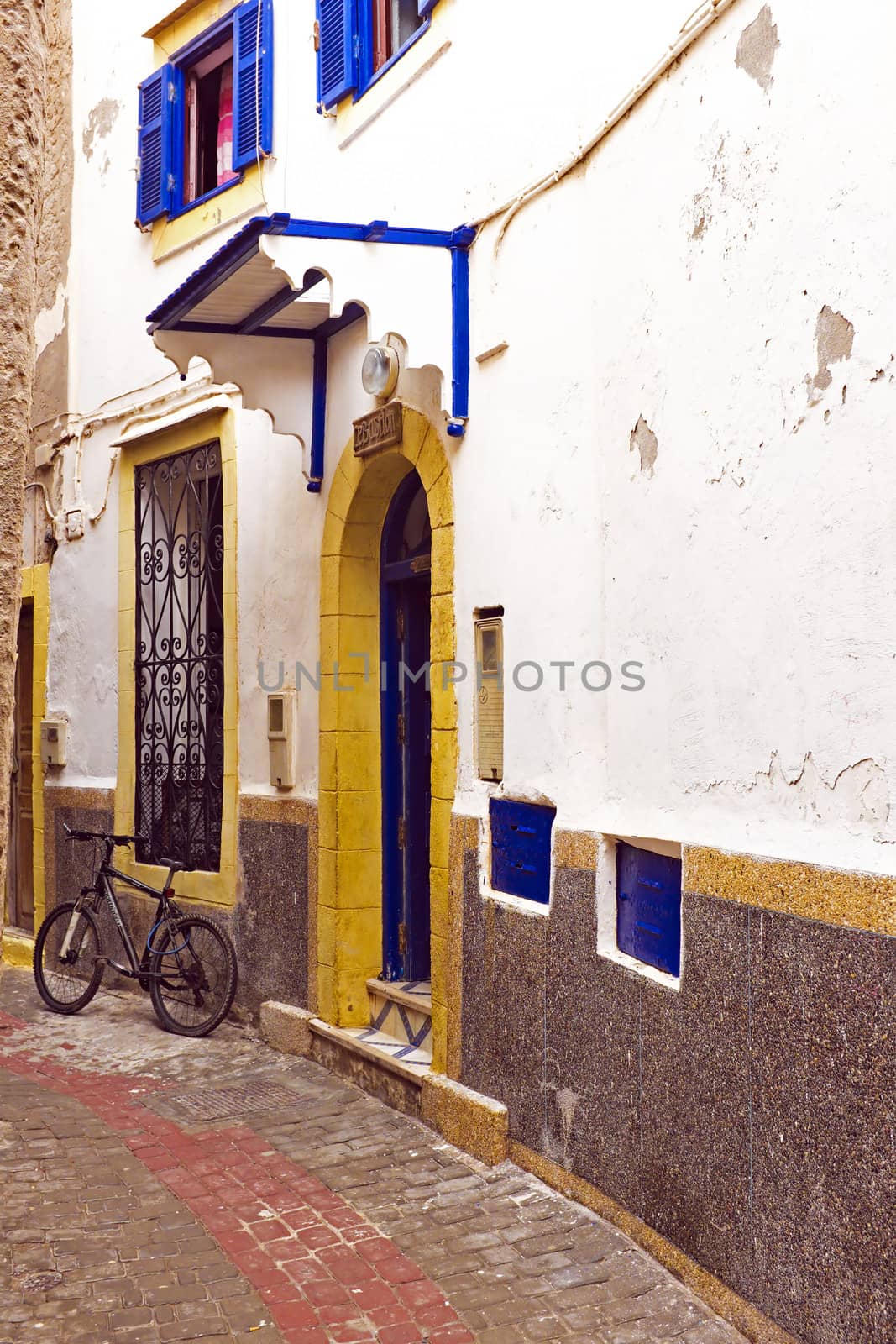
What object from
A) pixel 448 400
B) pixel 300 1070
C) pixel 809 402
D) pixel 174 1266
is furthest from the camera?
pixel 300 1070

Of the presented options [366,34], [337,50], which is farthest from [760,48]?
[337,50]

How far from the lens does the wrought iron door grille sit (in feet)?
28.8

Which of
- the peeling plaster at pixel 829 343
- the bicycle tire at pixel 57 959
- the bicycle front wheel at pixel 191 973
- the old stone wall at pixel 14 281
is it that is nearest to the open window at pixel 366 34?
the peeling plaster at pixel 829 343

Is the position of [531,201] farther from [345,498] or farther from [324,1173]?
[324,1173]

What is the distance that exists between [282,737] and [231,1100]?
2.06m

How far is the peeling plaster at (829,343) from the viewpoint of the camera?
355 centimetres

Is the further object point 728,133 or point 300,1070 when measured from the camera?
point 300,1070

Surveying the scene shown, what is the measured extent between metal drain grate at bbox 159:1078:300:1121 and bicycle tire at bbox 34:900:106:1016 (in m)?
Result: 2.00

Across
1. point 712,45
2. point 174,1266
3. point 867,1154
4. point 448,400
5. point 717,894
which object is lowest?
point 174,1266

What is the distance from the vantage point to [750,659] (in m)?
4.02

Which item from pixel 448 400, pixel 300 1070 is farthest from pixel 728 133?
pixel 300 1070

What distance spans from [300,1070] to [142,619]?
3.77 metres

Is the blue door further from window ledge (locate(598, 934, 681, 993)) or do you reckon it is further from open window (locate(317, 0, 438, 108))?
window ledge (locate(598, 934, 681, 993))

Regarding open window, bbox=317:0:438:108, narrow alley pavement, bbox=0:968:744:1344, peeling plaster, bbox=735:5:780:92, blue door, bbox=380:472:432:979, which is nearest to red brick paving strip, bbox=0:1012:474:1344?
narrow alley pavement, bbox=0:968:744:1344
